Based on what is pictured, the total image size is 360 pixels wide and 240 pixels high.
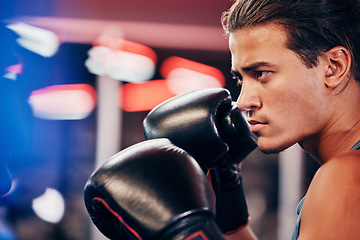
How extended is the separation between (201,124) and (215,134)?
0.16 feet

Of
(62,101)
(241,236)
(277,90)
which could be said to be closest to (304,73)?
(277,90)

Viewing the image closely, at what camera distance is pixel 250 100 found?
40.7 inches

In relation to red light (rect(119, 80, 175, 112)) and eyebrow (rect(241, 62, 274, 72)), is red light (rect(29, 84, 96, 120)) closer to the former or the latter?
red light (rect(119, 80, 175, 112))

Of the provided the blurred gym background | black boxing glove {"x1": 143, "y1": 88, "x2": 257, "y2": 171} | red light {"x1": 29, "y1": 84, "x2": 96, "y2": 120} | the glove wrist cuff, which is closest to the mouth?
black boxing glove {"x1": 143, "y1": 88, "x2": 257, "y2": 171}

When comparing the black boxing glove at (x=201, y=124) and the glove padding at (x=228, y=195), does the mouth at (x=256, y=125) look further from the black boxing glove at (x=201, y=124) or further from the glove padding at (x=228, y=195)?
the glove padding at (x=228, y=195)

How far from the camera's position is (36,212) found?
422cm

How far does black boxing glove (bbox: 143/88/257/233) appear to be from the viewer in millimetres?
1107

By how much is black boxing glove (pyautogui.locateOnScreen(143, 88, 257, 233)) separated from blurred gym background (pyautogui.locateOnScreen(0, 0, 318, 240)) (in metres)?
2.94

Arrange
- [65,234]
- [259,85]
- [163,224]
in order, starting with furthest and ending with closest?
[65,234] < [259,85] < [163,224]

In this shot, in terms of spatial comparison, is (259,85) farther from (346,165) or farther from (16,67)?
(16,67)

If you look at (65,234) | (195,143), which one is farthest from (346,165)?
(65,234)

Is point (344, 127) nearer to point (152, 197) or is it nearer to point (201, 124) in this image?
point (201, 124)

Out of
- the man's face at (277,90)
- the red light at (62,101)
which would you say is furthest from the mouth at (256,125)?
the red light at (62,101)

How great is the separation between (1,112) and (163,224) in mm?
1234
